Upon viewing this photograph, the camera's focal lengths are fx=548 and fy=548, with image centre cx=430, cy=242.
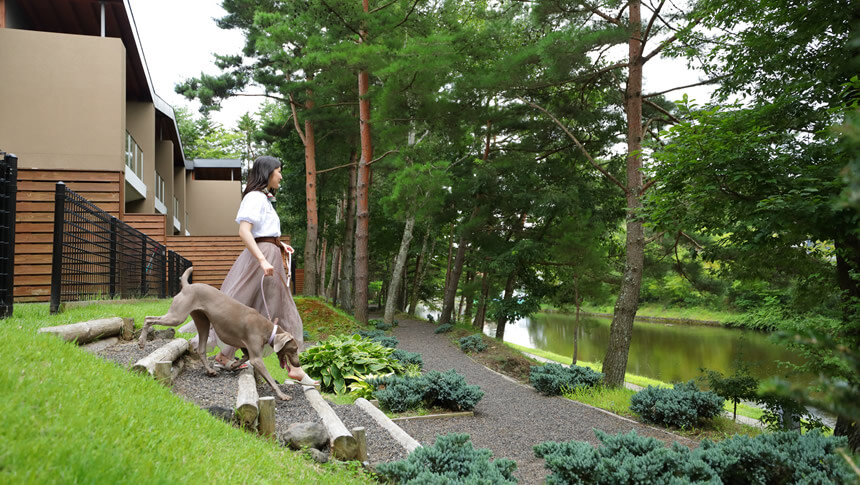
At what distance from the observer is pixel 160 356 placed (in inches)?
181

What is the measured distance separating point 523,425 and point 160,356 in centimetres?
470

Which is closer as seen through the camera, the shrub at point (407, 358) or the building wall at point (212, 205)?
the shrub at point (407, 358)

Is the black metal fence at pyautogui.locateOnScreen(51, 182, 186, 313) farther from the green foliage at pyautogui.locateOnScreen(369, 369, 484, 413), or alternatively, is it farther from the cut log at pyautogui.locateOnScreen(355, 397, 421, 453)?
the green foliage at pyautogui.locateOnScreen(369, 369, 484, 413)

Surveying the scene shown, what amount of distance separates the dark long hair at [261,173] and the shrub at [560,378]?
242 inches

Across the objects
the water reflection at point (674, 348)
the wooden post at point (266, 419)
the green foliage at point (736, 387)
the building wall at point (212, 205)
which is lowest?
the water reflection at point (674, 348)

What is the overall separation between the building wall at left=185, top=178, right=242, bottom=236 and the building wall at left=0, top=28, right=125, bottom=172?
1810cm

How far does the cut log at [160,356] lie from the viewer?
4160mm

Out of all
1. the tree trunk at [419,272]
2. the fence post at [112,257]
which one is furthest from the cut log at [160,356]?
the tree trunk at [419,272]

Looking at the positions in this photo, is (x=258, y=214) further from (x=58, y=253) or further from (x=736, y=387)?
(x=736, y=387)

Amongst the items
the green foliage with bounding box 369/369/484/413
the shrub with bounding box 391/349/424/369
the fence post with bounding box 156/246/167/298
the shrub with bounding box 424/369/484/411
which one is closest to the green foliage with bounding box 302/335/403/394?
the green foliage with bounding box 369/369/484/413

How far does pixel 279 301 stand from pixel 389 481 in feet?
7.80

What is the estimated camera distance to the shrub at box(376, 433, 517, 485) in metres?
3.67

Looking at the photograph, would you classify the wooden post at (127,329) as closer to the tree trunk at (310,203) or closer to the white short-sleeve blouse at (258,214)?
the white short-sleeve blouse at (258,214)

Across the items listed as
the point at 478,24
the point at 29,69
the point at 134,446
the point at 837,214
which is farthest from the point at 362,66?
the point at 134,446
